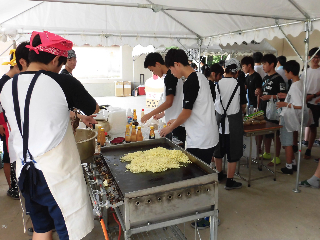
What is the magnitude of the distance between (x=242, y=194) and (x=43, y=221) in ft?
8.28

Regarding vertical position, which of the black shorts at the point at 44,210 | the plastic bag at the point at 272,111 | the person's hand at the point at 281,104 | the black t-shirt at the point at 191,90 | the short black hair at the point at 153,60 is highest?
the short black hair at the point at 153,60

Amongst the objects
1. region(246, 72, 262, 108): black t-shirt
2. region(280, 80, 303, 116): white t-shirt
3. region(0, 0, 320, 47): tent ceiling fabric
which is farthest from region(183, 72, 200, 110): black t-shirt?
region(246, 72, 262, 108): black t-shirt

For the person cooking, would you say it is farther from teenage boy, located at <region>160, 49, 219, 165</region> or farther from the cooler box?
the cooler box

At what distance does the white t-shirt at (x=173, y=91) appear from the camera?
278 cm

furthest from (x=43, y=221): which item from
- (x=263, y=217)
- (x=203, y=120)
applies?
(x=263, y=217)

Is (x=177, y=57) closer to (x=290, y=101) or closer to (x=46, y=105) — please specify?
(x=46, y=105)

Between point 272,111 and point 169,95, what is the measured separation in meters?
2.03

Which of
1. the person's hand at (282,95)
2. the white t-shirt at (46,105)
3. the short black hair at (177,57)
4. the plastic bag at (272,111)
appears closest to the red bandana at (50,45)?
the white t-shirt at (46,105)

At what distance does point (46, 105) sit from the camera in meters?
1.29

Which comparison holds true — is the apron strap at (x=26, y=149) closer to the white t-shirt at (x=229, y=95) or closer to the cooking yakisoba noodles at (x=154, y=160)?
the cooking yakisoba noodles at (x=154, y=160)

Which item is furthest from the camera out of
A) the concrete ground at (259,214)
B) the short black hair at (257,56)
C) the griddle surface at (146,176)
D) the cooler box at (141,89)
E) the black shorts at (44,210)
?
the cooler box at (141,89)

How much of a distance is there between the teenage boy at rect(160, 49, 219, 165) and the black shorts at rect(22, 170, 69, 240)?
110 centimetres

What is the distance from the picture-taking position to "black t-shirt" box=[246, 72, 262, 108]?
15.1 feet

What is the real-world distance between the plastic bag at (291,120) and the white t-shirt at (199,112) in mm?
1816
